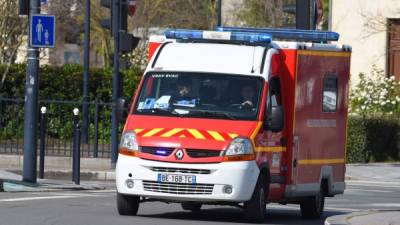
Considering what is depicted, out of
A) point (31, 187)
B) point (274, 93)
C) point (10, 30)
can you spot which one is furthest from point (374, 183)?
point (10, 30)

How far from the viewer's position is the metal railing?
28.8 metres

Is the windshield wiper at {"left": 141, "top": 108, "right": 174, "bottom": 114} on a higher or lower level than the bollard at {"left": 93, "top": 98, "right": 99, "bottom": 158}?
higher

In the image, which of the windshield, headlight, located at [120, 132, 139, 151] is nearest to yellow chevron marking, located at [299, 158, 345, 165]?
the windshield

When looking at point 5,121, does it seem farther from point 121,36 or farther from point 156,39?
point 156,39

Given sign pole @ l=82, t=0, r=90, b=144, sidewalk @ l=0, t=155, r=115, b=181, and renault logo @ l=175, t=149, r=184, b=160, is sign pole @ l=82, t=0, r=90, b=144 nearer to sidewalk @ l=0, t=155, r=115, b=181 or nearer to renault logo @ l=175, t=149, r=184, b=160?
sidewalk @ l=0, t=155, r=115, b=181

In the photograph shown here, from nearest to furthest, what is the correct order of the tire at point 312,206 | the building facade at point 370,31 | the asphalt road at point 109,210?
the asphalt road at point 109,210 < the tire at point 312,206 < the building facade at point 370,31

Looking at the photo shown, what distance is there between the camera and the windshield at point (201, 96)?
16.7 metres

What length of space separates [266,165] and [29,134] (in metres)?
6.58

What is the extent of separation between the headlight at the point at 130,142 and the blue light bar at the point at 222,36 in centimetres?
186

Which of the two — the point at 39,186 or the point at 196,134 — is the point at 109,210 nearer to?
the point at 196,134

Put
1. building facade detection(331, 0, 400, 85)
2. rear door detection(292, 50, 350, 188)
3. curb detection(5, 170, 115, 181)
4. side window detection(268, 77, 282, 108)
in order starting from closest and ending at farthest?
1. side window detection(268, 77, 282, 108)
2. rear door detection(292, 50, 350, 188)
3. curb detection(5, 170, 115, 181)
4. building facade detection(331, 0, 400, 85)

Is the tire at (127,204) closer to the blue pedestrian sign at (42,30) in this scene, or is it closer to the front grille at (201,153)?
the front grille at (201,153)

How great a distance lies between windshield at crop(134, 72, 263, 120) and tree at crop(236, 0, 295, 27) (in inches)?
1205

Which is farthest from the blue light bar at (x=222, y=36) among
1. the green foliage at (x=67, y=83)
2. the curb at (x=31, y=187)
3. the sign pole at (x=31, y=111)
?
the green foliage at (x=67, y=83)
